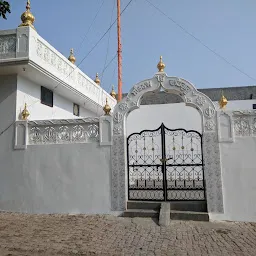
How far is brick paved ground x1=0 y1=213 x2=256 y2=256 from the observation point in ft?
12.9

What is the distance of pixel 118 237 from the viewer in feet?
14.9

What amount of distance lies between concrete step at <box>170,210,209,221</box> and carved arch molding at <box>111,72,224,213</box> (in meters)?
0.23

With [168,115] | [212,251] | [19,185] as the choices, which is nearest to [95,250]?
[212,251]

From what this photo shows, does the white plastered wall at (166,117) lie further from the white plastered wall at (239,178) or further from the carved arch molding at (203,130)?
the white plastered wall at (239,178)

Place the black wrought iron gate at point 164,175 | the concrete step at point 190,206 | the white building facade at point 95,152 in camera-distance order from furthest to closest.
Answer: the black wrought iron gate at point 164,175 < the concrete step at point 190,206 < the white building facade at point 95,152

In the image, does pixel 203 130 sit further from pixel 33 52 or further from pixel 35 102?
pixel 35 102

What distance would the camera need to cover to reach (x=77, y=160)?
625 cm

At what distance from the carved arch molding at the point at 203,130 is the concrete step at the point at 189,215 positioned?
9.1 inches

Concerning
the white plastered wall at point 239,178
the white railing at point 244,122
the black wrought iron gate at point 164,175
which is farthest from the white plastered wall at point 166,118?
the white plastered wall at point 239,178

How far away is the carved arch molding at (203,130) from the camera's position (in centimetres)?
563

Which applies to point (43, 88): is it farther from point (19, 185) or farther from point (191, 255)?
point (191, 255)

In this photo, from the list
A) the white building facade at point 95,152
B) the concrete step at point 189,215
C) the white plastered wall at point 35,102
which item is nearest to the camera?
the concrete step at point 189,215

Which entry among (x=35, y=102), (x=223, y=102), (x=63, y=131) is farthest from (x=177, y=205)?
(x=35, y=102)

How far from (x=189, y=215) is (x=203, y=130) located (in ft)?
6.36
